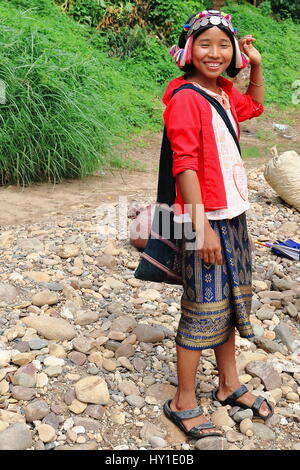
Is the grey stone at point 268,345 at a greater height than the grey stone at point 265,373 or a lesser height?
lesser

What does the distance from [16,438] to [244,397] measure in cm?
86

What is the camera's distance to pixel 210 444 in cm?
206

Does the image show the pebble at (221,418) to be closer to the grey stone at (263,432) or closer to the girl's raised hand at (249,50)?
the grey stone at (263,432)

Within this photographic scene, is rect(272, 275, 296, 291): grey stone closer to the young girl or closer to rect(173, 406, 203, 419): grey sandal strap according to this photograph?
the young girl

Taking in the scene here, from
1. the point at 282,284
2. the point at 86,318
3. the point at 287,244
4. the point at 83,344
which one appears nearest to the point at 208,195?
the point at 83,344

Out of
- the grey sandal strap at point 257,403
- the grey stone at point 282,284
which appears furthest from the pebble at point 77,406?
the grey stone at point 282,284

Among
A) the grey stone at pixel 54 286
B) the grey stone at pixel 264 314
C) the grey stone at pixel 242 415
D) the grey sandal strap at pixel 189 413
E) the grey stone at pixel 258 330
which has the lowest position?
the grey stone at pixel 264 314

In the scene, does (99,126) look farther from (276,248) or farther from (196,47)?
(196,47)

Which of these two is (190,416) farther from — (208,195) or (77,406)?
(208,195)

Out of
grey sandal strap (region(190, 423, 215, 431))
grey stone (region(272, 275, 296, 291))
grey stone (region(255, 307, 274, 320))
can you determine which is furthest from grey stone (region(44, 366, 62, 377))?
grey stone (region(272, 275, 296, 291))

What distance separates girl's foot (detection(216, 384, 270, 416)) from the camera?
2234 millimetres

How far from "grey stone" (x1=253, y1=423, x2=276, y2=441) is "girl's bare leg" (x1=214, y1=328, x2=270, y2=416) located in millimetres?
50

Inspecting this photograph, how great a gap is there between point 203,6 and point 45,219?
9442 mm

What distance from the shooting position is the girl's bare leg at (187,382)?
6.76 feet
